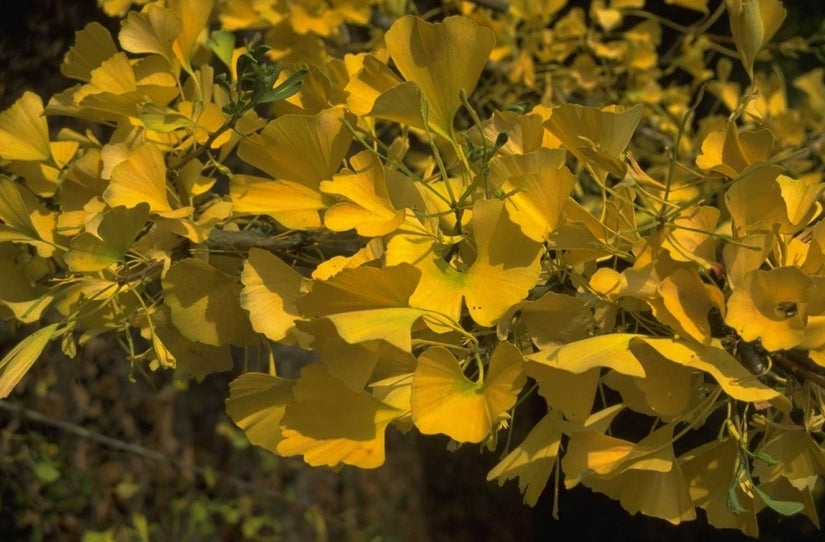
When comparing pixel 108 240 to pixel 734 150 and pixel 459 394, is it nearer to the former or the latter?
pixel 459 394

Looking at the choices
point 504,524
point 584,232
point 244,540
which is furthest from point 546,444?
point 504,524

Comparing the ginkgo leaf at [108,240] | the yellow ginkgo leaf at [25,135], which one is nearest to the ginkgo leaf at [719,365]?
the ginkgo leaf at [108,240]

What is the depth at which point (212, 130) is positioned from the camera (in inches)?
19.5

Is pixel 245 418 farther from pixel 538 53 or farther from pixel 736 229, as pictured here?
pixel 538 53

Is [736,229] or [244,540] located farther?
[244,540]

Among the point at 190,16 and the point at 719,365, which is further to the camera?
the point at 190,16

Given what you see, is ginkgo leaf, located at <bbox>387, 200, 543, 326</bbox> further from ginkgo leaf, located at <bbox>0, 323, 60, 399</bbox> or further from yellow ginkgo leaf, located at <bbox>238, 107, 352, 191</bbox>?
ginkgo leaf, located at <bbox>0, 323, 60, 399</bbox>

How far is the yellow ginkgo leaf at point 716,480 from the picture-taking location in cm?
44

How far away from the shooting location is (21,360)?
1.51ft

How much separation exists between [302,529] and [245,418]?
5.37ft

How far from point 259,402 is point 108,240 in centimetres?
11

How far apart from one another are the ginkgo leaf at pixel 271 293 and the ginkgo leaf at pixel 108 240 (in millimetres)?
60

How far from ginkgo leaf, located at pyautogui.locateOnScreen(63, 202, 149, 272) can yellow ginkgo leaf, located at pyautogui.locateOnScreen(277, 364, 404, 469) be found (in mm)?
114

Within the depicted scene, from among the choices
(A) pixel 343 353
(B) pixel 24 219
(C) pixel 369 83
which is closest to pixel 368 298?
(A) pixel 343 353
